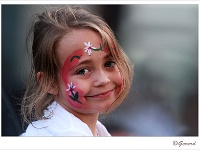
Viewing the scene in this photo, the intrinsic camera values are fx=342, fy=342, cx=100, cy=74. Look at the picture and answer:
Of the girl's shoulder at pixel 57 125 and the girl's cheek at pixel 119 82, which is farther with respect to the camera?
the girl's cheek at pixel 119 82

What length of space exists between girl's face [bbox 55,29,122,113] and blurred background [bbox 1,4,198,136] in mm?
269

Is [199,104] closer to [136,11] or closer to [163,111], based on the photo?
[163,111]

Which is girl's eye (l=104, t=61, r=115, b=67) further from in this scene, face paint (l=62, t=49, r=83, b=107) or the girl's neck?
the girl's neck

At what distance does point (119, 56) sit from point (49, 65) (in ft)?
1.26

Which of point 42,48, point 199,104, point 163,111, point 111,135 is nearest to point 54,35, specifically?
point 42,48

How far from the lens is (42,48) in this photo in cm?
177

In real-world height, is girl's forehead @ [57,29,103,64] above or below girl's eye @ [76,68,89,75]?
above

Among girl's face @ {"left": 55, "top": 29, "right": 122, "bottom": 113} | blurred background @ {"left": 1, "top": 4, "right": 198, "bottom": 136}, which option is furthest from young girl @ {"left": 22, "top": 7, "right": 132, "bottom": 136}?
blurred background @ {"left": 1, "top": 4, "right": 198, "bottom": 136}

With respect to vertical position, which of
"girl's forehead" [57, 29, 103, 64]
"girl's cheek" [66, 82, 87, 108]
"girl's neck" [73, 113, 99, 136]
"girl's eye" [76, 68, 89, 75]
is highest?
"girl's forehead" [57, 29, 103, 64]

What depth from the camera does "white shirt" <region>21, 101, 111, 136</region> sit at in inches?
67.5

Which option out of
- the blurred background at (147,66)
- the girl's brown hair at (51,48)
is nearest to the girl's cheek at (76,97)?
the girl's brown hair at (51,48)

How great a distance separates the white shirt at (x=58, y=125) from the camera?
1.71 metres

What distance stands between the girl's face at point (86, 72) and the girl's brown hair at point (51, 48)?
3cm

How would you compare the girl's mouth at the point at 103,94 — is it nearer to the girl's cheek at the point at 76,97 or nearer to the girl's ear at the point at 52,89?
the girl's cheek at the point at 76,97
